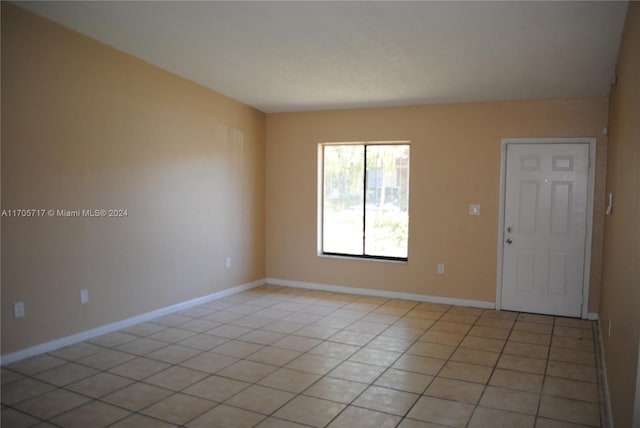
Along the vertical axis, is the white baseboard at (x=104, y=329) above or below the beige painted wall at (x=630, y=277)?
below

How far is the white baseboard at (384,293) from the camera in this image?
5605 mm

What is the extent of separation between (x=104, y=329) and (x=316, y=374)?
2.16 metres

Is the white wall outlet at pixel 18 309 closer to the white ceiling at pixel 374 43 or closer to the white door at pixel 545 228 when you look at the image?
the white ceiling at pixel 374 43

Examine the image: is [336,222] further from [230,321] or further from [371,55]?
[371,55]

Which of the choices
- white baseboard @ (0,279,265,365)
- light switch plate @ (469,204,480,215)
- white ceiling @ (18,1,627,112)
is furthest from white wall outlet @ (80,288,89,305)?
light switch plate @ (469,204,480,215)

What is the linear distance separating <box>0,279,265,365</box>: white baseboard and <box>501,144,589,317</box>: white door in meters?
3.55

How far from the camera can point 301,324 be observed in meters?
4.79

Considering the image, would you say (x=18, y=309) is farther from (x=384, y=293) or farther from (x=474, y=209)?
(x=474, y=209)

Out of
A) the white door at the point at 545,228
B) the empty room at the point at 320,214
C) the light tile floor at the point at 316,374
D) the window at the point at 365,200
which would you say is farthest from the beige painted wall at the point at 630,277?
the window at the point at 365,200

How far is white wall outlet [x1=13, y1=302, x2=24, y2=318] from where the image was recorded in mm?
3547

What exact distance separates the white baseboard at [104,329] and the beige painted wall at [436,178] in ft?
4.67

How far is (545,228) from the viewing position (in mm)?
5246

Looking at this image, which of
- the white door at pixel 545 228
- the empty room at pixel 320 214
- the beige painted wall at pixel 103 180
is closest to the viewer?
the empty room at pixel 320 214

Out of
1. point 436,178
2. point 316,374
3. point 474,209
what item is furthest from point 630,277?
point 436,178
